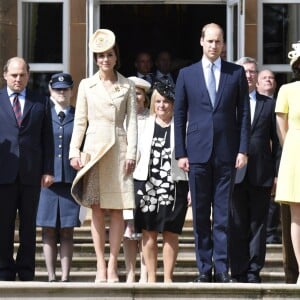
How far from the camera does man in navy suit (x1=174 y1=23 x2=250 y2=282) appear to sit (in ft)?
49.4

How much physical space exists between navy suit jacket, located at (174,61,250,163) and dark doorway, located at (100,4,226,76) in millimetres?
6442

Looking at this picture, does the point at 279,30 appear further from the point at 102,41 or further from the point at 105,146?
the point at 105,146

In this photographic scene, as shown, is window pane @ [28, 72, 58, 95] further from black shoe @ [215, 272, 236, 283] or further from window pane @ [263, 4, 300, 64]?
black shoe @ [215, 272, 236, 283]

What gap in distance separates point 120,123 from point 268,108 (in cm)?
140

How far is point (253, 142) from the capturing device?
16.1m

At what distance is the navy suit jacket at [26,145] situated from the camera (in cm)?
1554

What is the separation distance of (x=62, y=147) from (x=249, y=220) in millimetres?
1835

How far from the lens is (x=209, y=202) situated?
15109mm

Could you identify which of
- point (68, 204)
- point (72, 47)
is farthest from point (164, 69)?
point (68, 204)

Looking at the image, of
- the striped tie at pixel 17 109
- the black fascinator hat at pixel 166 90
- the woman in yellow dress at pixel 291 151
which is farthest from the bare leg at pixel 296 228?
the striped tie at pixel 17 109

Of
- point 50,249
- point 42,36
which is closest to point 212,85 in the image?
point 50,249

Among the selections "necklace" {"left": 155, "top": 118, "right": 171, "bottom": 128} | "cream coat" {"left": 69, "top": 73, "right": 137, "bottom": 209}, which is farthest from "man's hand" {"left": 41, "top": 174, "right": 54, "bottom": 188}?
"necklace" {"left": 155, "top": 118, "right": 171, "bottom": 128}

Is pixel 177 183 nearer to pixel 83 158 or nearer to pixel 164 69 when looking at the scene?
pixel 83 158

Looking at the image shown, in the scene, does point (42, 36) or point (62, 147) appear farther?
point (42, 36)
